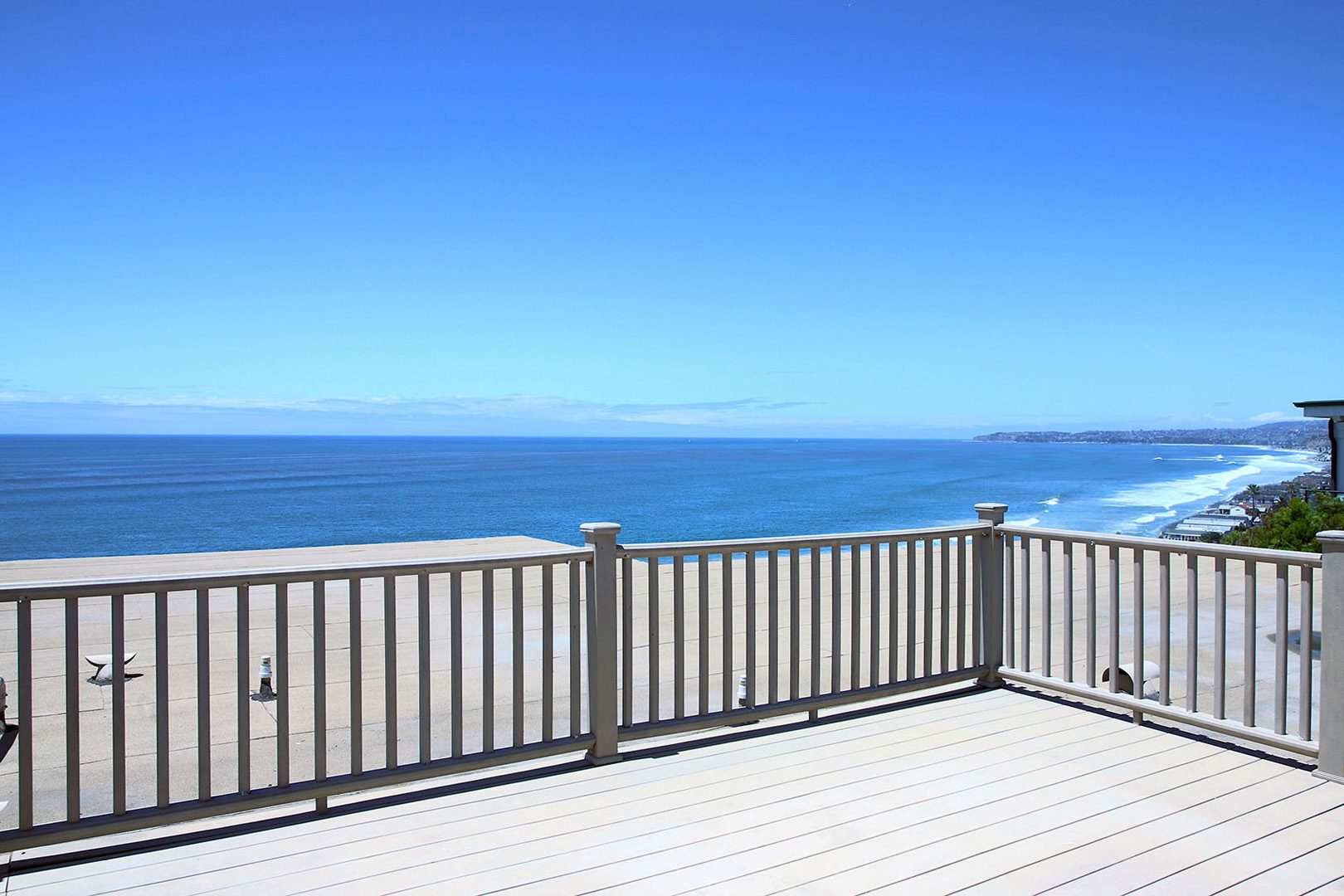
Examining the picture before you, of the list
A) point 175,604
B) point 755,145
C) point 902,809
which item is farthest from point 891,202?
point 902,809

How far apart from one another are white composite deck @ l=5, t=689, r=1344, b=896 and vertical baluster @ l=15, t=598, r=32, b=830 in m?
0.18

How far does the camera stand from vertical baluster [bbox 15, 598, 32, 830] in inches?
92.7

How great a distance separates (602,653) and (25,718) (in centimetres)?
184

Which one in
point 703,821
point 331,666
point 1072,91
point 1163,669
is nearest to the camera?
point 703,821

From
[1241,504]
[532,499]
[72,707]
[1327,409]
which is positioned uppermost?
[1327,409]

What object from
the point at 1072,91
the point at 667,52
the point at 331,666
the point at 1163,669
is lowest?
the point at 331,666

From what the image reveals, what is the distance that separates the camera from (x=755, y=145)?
20.8 m

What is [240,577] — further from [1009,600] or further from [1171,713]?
→ [1171,713]

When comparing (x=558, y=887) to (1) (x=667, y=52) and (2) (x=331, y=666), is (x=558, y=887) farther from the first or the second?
(1) (x=667, y=52)

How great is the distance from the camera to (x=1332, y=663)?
9.95ft

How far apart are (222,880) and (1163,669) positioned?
11.8 feet

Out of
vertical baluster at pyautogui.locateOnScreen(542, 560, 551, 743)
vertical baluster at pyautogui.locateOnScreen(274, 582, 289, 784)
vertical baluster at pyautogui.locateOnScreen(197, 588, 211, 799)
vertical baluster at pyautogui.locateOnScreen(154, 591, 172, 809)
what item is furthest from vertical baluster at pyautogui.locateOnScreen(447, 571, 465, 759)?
vertical baluster at pyautogui.locateOnScreen(154, 591, 172, 809)

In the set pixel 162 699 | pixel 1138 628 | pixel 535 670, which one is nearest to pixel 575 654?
pixel 162 699

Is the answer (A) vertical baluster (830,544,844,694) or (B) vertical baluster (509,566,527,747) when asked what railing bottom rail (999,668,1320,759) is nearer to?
(A) vertical baluster (830,544,844,694)
